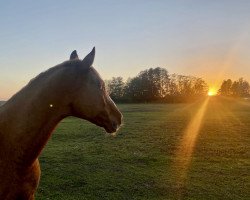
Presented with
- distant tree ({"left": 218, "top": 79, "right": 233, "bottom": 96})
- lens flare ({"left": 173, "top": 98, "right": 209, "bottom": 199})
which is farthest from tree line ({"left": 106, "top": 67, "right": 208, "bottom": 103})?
lens flare ({"left": 173, "top": 98, "right": 209, "bottom": 199})

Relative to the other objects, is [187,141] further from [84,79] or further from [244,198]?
[84,79]

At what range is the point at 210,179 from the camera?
35.1 ft

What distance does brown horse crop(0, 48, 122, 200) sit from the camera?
11.9 ft

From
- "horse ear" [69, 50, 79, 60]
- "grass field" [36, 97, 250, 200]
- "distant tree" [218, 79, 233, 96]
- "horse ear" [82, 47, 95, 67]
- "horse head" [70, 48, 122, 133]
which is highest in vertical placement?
"distant tree" [218, 79, 233, 96]

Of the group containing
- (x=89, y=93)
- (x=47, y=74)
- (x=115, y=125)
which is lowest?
(x=115, y=125)

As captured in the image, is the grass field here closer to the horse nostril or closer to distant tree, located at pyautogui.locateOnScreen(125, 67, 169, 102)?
the horse nostril

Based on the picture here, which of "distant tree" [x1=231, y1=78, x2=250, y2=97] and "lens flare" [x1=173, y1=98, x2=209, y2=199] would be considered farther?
"distant tree" [x1=231, y1=78, x2=250, y2=97]

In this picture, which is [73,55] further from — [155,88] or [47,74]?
[155,88]

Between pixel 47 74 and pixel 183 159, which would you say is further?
pixel 183 159

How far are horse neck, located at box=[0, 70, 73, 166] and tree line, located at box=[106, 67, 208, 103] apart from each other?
85.8 metres

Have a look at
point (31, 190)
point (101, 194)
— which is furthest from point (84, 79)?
point (101, 194)

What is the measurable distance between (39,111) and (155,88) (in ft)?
362

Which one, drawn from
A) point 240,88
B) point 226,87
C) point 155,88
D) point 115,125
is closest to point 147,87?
point 155,88

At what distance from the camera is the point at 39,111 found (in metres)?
3.62
